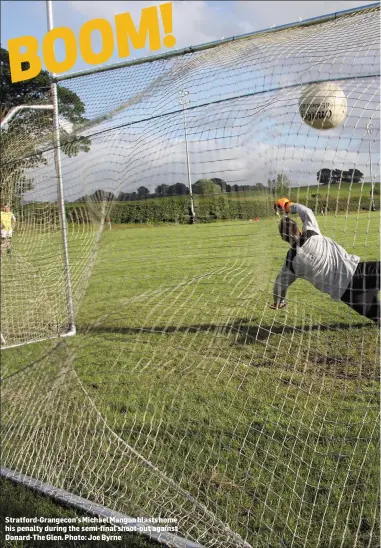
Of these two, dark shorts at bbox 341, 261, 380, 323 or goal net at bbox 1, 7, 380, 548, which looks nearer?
goal net at bbox 1, 7, 380, 548

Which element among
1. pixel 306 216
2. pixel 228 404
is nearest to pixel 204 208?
pixel 306 216

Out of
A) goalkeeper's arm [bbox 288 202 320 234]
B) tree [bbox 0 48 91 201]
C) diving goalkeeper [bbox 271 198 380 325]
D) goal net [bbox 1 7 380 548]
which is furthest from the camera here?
tree [bbox 0 48 91 201]

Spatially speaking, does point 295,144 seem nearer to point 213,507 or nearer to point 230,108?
point 230,108

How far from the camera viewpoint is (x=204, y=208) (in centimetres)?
289

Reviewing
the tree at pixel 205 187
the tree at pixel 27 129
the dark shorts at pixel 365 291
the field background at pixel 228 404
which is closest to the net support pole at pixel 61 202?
the tree at pixel 27 129

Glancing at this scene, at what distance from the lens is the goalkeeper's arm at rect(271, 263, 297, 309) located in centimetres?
327

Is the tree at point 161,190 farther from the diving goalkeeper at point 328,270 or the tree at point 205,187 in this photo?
the diving goalkeeper at point 328,270

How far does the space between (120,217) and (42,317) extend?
6.19 ft

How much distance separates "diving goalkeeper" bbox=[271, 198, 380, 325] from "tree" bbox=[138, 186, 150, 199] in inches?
30.5

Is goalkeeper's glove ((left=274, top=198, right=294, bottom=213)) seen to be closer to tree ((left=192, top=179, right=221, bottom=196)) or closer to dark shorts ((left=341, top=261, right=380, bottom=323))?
tree ((left=192, top=179, right=221, bottom=196))

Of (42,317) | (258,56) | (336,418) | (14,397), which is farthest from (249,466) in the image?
(42,317)

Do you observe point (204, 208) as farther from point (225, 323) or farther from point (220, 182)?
point (225, 323)

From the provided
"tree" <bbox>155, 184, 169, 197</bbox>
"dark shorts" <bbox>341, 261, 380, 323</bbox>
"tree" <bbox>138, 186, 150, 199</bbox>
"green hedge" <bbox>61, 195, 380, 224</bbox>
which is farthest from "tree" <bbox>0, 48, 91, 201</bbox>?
"dark shorts" <bbox>341, 261, 380, 323</bbox>

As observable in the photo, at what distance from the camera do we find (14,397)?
3.29 m
